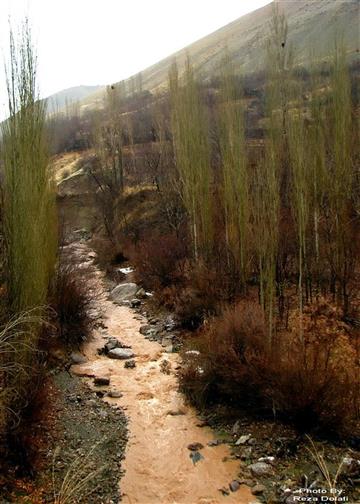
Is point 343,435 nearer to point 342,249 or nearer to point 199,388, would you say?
point 199,388

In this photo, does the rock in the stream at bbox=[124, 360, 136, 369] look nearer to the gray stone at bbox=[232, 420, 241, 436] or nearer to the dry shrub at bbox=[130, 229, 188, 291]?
the gray stone at bbox=[232, 420, 241, 436]

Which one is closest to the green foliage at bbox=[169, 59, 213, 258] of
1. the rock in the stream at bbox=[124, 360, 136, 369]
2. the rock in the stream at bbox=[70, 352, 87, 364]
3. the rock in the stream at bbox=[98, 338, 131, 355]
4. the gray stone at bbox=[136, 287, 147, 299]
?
the gray stone at bbox=[136, 287, 147, 299]

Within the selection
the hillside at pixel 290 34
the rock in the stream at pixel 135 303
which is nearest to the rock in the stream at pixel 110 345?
the rock in the stream at pixel 135 303

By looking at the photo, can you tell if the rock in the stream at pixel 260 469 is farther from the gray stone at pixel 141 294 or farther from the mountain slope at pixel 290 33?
the mountain slope at pixel 290 33

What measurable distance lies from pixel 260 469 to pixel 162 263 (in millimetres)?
9760

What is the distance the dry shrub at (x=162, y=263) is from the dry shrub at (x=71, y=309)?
4.32 m

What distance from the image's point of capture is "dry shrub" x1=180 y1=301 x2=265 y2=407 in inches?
261

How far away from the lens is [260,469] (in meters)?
5.40

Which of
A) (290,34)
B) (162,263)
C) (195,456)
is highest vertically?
(290,34)

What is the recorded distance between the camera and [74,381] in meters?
8.02

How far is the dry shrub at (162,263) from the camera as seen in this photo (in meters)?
14.4

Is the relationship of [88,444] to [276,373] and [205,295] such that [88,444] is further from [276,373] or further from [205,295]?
[205,295]

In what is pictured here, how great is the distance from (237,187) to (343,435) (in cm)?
606

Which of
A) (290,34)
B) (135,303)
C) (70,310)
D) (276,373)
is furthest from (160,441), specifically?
(290,34)
